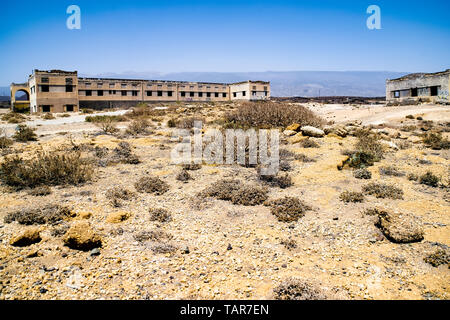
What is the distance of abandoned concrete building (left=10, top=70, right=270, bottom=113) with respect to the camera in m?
39.3

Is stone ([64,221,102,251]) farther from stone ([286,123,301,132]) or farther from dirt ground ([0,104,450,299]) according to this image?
stone ([286,123,301,132])

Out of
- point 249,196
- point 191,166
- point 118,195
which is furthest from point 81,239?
point 191,166

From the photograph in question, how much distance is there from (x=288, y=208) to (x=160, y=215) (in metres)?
2.48

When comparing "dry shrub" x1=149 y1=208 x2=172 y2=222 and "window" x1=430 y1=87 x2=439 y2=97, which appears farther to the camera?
"window" x1=430 y1=87 x2=439 y2=97

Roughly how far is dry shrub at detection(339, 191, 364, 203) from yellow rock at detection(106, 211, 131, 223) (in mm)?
4436

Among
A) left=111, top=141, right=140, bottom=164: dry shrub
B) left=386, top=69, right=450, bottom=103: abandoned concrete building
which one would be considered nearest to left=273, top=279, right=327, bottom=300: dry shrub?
left=111, top=141, right=140, bottom=164: dry shrub

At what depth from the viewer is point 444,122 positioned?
18828mm

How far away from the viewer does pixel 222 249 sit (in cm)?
438

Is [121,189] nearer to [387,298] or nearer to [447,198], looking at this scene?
[387,298]

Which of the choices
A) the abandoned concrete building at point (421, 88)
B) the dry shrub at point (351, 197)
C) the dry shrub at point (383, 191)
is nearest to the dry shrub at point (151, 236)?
the dry shrub at point (351, 197)

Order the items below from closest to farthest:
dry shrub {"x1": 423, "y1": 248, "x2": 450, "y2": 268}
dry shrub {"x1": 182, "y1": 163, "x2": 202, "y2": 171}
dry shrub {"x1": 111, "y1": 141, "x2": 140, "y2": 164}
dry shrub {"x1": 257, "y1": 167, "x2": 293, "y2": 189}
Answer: dry shrub {"x1": 423, "y1": 248, "x2": 450, "y2": 268} → dry shrub {"x1": 257, "y1": 167, "x2": 293, "y2": 189} → dry shrub {"x1": 182, "y1": 163, "x2": 202, "y2": 171} → dry shrub {"x1": 111, "y1": 141, "x2": 140, "y2": 164}

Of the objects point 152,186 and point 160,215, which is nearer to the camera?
point 160,215

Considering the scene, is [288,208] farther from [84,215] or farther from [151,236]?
[84,215]
